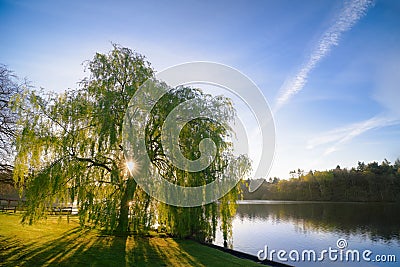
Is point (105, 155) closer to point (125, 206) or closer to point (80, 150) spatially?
point (80, 150)

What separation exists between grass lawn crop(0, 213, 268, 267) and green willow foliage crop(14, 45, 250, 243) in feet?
2.18

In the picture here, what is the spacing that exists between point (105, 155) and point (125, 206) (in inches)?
79.3

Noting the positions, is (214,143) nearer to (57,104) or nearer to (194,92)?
(194,92)

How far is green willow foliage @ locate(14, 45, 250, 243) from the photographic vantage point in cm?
930

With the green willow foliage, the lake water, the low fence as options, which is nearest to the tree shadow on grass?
the green willow foliage

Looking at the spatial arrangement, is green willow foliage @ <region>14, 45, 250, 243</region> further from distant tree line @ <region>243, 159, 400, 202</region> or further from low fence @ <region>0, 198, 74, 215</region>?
distant tree line @ <region>243, 159, 400, 202</region>

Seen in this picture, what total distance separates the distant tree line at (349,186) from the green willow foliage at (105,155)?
4791 cm

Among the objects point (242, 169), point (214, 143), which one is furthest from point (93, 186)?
point (242, 169)

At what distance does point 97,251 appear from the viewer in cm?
809

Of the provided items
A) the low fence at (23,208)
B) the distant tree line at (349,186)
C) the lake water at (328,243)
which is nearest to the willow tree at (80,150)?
the low fence at (23,208)

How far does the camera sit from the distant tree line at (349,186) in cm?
5625

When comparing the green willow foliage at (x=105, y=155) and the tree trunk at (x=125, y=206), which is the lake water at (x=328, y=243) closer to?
the green willow foliage at (x=105, y=155)

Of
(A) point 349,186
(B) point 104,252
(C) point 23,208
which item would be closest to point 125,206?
(B) point 104,252

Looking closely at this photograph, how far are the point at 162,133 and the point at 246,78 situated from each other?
4.45 metres
